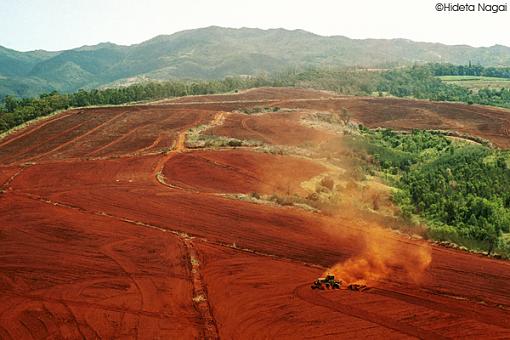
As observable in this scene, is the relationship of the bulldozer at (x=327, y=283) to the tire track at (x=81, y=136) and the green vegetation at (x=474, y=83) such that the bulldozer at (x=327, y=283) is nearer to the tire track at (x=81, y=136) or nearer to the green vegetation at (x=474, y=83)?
the tire track at (x=81, y=136)

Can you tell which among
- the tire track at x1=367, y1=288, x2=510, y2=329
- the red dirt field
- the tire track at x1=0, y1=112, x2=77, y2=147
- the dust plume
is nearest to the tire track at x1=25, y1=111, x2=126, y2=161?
the tire track at x1=0, y1=112, x2=77, y2=147

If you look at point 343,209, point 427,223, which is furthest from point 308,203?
point 427,223

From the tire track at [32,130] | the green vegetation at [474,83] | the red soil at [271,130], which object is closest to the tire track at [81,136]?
the tire track at [32,130]

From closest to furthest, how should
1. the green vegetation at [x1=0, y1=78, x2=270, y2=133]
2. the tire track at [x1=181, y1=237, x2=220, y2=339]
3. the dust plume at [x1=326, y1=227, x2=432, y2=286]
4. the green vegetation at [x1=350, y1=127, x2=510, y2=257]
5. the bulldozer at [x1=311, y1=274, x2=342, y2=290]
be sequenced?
the tire track at [x1=181, y1=237, x2=220, y2=339]
the bulldozer at [x1=311, y1=274, x2=342, y2=290]
the dust plume at [x1=326, y1=227, x2=432, y2=286]
the green vegetation at [x1=350, y1=127, x2=510, y2=257]
the green vegetation at [x1=0, y1=78, x2=270, y2=133]

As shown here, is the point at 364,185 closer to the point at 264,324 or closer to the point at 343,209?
the point at 343,209

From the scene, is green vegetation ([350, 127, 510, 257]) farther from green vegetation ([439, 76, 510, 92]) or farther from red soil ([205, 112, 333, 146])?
green vegetation ([439, 76, 510, 92])

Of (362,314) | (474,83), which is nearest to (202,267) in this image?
(362,314)
